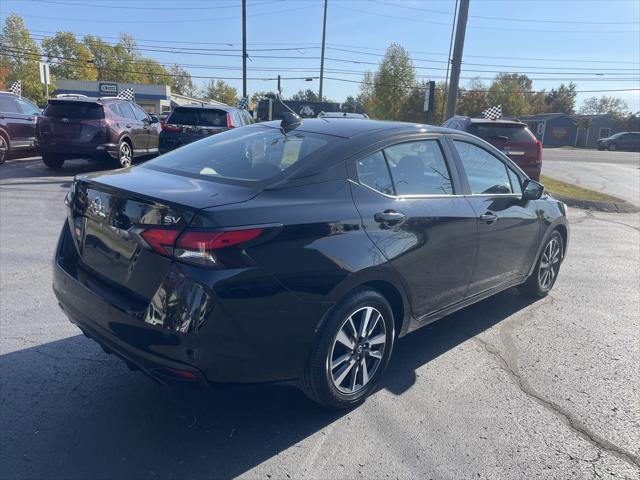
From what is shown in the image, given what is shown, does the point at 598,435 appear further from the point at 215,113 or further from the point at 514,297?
the point at 215,113

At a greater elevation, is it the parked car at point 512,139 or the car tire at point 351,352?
the parked car at point 512,139

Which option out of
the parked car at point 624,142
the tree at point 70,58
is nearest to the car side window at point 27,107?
the parked car at point 624,142

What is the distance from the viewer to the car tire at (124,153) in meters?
12.0

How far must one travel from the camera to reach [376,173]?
3266mm

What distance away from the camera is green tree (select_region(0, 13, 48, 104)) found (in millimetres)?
68375

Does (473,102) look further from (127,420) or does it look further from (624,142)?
(127,420)

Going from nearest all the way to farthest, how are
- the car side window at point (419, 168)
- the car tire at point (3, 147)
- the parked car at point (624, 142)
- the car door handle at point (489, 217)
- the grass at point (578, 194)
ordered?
the car side window at point (419, 168) < the car door handle at point (489, 217) < the grass at point (578, 194) < the car tire at point (3, 147) < the parked car at point (624, 142)

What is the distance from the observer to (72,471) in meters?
2.44

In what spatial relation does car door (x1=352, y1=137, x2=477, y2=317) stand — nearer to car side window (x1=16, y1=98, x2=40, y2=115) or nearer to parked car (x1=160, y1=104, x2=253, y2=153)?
parked car (x1=160, y1=104, x2=253, y2=153)

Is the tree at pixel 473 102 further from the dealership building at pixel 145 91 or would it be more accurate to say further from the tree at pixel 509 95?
the dealership building at pixel 145 91

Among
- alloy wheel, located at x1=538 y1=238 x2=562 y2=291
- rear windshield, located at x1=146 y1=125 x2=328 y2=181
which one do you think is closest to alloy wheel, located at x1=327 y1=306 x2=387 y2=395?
rear windshield, located at x1=146 y1=125 x2=328 y2=181

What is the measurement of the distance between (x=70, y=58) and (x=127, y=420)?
94.7 metres

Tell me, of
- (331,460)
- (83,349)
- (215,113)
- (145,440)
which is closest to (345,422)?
(331,460)

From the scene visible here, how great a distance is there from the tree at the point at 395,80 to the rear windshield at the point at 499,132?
44.8 metres
